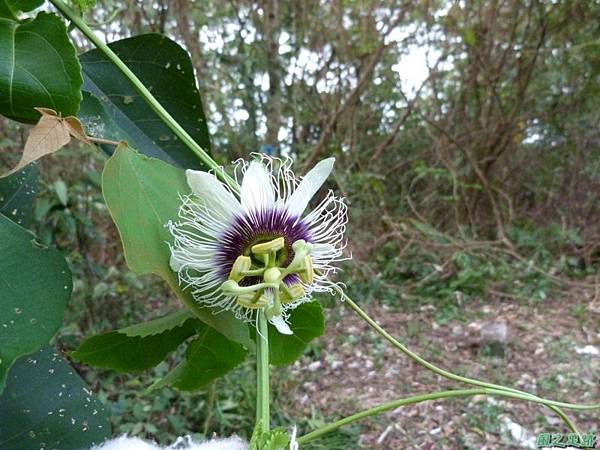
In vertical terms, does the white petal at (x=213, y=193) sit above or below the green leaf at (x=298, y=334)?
above

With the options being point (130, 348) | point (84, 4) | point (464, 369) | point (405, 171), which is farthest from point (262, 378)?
point (405, 171)

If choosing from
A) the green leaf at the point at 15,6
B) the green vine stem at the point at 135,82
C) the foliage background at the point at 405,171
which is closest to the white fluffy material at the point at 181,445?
the green vine stem at the point at 135,82

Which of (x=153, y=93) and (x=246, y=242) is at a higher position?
(x=153, y=93)

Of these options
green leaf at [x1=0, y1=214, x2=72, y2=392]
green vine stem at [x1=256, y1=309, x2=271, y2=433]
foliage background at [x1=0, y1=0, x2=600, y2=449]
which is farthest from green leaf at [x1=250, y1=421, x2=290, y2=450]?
foliage background at [x1=0, y1=0, x2=600, y2=449]

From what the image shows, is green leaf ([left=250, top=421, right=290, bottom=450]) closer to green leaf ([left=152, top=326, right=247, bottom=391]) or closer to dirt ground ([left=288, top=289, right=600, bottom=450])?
green leaf ([left=152, top=326, right=247, bottom=391])

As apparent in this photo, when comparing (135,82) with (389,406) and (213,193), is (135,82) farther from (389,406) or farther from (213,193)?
(389,406)

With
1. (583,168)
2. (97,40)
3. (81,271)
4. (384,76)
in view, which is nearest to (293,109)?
(384,76)

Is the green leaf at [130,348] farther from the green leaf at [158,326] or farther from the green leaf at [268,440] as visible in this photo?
the green leaf at [268,440]
